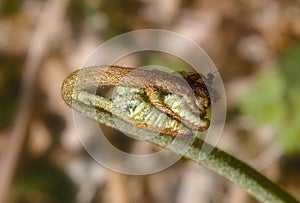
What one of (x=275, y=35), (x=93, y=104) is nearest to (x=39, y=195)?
(x=275, y=35)

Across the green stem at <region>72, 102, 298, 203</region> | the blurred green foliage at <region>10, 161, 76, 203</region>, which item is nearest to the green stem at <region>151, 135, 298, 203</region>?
the green stem at <region>72, 102, 298, 203</region>

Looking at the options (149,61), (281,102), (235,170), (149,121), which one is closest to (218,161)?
(235,170)

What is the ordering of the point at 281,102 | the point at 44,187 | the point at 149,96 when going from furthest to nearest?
the point at 44,187 < the point at 281,102 < the point at 149,96

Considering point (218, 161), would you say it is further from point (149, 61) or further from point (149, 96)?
point (149, 61)

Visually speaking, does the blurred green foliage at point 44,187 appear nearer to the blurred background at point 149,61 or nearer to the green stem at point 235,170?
the blurred background at point 149,61

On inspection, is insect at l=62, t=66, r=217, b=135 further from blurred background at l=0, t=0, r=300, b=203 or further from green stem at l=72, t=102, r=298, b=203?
blurred background at l=0, t=0, r=300, b=203

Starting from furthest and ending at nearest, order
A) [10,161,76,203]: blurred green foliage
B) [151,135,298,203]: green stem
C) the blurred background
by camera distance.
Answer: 1. [10,161,76,203]: blurred green foliage
2. the blurred background
3. [151,135,298,203]: green stem
